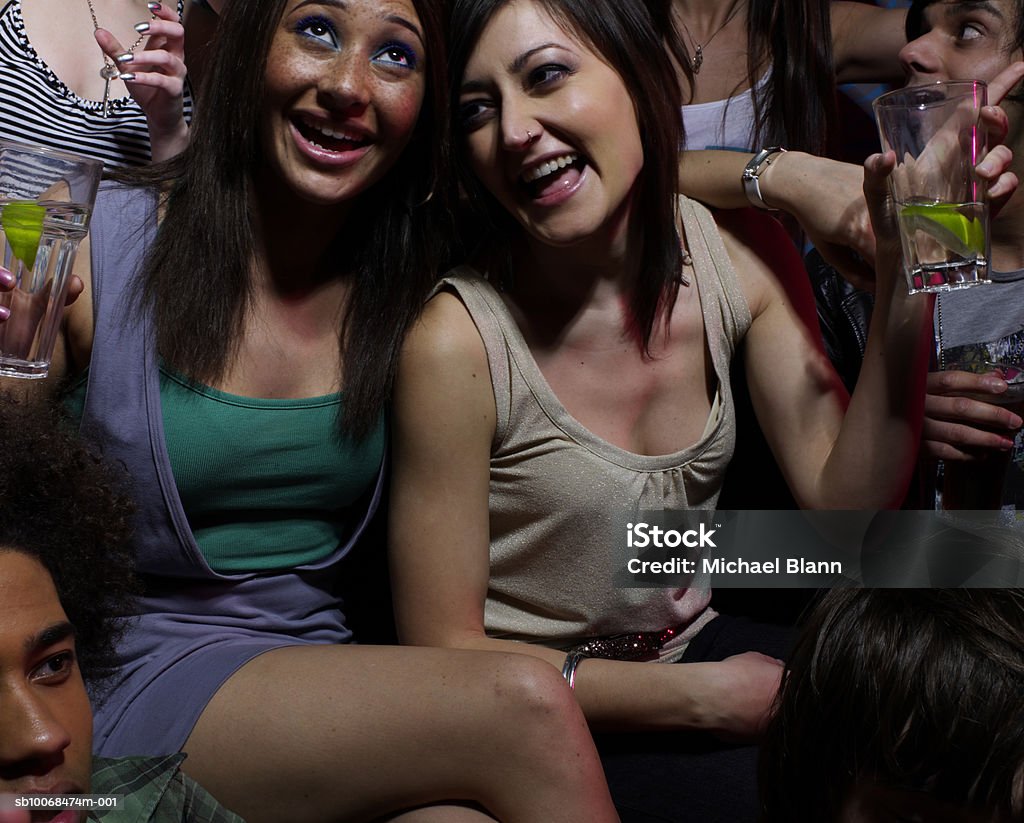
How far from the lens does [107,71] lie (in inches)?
91.2

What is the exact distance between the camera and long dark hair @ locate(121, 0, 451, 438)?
1904mm

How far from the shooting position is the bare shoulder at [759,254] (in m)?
2.11

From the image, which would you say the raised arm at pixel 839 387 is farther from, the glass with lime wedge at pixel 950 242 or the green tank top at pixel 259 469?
the green tank top at pixel 259 469

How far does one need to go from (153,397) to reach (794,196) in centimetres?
101

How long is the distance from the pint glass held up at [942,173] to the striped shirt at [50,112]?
1.38 meters

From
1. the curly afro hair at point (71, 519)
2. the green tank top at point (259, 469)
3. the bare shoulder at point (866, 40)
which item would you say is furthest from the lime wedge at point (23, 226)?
the bare shoulder at point (866, 40)

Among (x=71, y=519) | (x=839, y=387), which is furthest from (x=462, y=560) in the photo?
(x=839, y=387)

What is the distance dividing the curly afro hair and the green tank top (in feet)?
0.39

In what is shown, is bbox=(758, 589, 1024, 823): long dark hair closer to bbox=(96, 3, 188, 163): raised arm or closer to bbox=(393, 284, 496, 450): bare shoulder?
bbox=(393, 284, 496, 450): bare shoulder

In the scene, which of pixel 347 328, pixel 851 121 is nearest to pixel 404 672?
pixel 347 328

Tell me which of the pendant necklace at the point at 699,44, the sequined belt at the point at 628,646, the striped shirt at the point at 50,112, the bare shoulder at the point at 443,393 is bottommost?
the sequined belt at the point at 628,646

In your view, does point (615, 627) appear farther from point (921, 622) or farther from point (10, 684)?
point (10, 684)

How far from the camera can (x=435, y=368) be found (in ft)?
6.33

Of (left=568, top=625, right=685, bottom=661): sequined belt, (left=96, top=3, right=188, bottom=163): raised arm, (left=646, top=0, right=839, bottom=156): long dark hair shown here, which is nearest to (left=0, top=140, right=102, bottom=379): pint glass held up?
(left=96, top=3, right=188, bottom=163): raised arm
